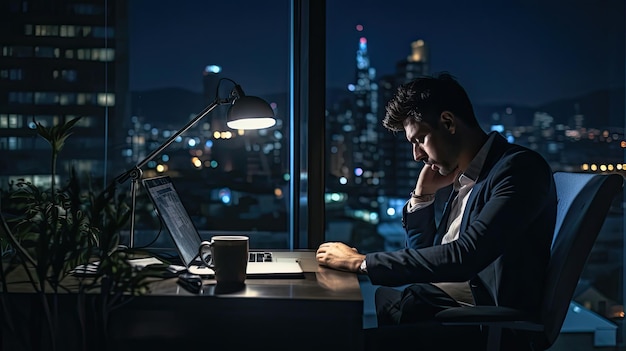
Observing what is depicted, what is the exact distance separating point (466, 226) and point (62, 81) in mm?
1930

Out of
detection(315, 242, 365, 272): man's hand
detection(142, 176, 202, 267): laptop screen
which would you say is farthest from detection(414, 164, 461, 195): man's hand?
detection(142, 176, 202, 267): laptop screen

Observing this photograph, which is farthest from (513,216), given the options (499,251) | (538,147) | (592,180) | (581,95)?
(581,95)

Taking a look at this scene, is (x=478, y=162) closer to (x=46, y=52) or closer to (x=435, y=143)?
(x=435, y=143)

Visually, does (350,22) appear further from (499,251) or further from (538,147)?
(499,251)

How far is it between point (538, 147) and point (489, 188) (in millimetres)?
1349

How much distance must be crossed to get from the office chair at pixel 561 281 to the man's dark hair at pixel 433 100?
444 mm

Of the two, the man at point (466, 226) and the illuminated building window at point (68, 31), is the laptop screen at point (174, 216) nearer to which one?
the man at point (466, 226)

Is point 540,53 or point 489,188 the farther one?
point 540,53

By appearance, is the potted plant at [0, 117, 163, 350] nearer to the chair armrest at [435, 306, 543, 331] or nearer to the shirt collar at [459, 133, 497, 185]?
the chair armrest at [435, 306, 543, 331]

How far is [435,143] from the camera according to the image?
1.88 meters

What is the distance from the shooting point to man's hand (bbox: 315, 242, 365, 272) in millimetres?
1727

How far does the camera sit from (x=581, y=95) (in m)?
2.91

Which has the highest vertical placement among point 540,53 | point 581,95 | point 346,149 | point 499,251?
point 540,53

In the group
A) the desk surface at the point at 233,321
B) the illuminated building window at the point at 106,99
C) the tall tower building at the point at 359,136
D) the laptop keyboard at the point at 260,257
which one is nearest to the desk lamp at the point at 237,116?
the laptop keyboard at the point at 260,257
